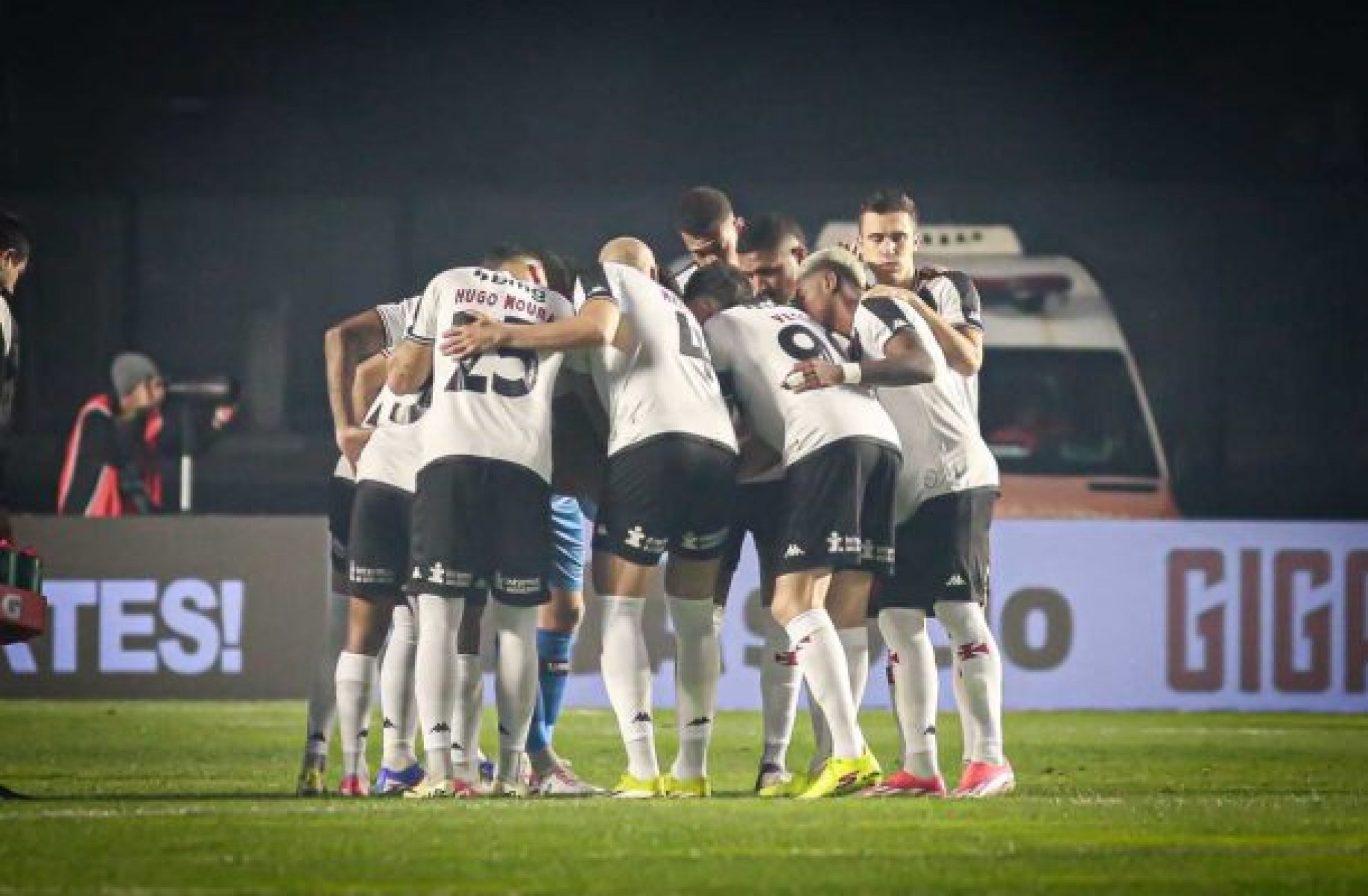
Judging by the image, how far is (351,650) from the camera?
1175 centimetres

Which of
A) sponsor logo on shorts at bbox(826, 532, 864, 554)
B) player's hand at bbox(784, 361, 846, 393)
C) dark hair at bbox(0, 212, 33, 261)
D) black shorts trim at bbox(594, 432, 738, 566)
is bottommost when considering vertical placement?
sponsor logo on shorts at bbox(826, 532, 864, 554)

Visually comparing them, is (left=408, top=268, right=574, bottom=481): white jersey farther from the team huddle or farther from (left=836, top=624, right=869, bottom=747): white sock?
(left=836, top=624, right=869, bottom=747): white sock

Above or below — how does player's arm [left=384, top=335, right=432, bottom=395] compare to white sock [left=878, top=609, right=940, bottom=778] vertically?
above

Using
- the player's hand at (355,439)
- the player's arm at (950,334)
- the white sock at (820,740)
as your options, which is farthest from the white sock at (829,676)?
the player's hand at (355,439)

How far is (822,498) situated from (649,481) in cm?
63

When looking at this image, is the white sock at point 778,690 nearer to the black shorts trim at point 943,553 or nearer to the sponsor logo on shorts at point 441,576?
the black shorts trim at point 943,553

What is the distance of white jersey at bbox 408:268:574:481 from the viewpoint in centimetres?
1119

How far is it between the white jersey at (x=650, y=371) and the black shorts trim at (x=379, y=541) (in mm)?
796

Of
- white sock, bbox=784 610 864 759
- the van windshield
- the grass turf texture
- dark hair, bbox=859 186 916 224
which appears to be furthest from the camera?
the van windshield

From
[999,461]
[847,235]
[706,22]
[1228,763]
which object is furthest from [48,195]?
[1228,763]

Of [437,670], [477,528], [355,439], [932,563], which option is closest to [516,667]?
[437,670]

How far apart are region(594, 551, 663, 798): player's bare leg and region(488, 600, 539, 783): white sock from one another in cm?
26

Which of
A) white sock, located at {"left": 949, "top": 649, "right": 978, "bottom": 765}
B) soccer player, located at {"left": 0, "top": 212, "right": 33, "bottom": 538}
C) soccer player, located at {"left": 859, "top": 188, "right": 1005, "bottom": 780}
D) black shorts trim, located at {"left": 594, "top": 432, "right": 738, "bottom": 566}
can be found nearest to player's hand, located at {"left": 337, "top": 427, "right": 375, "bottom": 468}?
black shorts trim, located at {"left": 594, "top": 432, "right": 738, "bottom": 566}

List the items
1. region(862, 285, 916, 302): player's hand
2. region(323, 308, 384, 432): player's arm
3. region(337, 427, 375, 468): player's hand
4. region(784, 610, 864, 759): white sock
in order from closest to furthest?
region(784, 610, 864, 759): white sock
region(862, 285, 916, 302): player's hand
region(337, 427, 375, 468): player's hand
region(323, 308, 384, 432): player's arm
